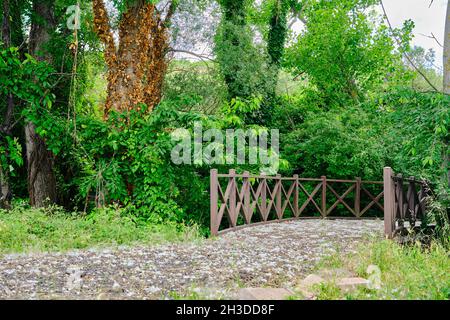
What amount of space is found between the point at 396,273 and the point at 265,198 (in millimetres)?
5957

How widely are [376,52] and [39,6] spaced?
11.3 m

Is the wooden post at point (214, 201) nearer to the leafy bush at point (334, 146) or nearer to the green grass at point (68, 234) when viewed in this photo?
the green grass at point (68, 234)

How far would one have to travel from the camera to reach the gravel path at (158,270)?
4.23 meters

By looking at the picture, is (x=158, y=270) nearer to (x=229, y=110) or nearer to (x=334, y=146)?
(x=229, y=110)

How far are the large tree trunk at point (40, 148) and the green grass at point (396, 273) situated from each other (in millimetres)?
7833

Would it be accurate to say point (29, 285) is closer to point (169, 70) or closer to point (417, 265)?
point (417, 265)

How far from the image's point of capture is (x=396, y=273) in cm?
471

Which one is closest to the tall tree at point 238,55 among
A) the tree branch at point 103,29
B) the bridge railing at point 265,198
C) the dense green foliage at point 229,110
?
the dense green foliage at point 229,110

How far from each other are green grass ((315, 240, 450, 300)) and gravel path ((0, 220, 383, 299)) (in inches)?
19.4

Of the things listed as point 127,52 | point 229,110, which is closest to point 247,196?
point 229,110

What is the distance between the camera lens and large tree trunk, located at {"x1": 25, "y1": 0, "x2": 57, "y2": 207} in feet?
36.9

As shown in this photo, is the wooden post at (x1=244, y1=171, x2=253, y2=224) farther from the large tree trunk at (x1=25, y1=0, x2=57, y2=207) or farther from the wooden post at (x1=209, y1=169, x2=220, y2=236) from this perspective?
the large tree trunk at (x1=25, y1=0, x2=57, y2=207)

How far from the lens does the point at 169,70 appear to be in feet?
46.5
